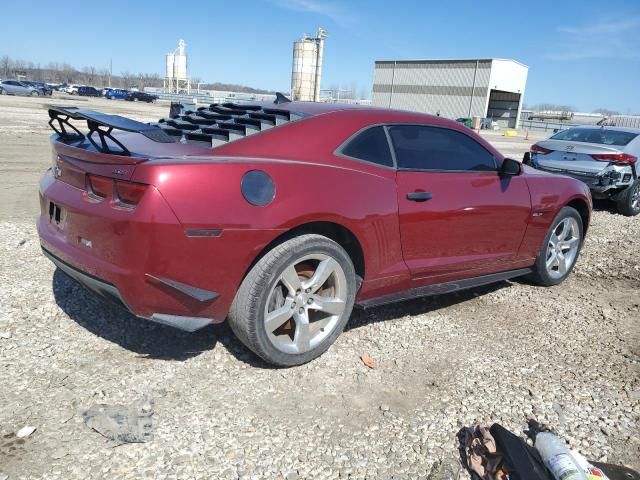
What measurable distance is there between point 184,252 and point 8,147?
11.2 meters

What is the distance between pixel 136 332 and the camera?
3.55m

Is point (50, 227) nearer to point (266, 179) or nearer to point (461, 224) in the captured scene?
point (266, 179)

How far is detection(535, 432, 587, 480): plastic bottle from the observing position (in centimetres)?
232

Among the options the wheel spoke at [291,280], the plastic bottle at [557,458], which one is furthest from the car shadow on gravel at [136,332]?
the plastic bottle at [557,458]

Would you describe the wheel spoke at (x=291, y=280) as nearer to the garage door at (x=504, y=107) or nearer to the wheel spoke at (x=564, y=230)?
the wheel spoke at (x=564, y=230)

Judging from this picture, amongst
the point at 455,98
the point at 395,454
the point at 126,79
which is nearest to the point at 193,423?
the point at 395,454

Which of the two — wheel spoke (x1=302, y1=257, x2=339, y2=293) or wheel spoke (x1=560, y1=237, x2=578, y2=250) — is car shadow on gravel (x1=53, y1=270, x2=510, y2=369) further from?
wheel spoke (x1=560, y1=237, x2=578, y2=250)

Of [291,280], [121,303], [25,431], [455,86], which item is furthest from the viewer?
[455,86]

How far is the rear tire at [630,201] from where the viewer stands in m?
8.80

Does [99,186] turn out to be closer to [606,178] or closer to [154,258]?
[154,258]

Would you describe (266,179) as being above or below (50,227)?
above

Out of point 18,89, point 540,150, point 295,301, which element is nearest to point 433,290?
point 295,301

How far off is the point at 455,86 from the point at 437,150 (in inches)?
2561

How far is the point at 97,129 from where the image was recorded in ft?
9.57
